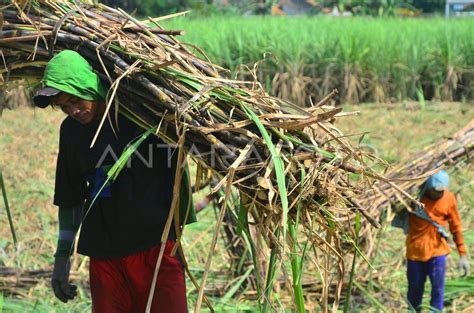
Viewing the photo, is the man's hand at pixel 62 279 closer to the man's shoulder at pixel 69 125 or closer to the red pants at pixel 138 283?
the red pants at pixel 138 283

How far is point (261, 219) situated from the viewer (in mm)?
2893

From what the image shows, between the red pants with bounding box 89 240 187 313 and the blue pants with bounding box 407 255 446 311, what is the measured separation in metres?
2.21

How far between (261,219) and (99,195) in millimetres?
578

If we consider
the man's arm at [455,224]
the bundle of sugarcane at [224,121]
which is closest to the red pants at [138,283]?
the bundle of sugarcane at [224,121]

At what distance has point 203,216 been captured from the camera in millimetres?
6105

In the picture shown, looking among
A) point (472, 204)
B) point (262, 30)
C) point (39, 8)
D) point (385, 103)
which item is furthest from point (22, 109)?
point (39, 8)

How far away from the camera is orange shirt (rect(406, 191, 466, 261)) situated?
4969 millimetres

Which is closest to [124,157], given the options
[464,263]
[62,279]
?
[62,279]

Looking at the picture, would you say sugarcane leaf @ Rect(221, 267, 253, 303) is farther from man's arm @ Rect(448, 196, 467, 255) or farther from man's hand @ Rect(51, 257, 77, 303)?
man's hand @ Rect(51, 257, 77, 303)

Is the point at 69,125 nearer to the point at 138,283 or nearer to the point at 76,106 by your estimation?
the point at 76,106

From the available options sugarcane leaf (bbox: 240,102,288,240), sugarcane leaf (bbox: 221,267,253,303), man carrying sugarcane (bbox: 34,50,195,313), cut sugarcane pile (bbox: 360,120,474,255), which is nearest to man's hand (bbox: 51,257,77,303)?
man carrying sugarcane (bbox: 34,50,195,313)

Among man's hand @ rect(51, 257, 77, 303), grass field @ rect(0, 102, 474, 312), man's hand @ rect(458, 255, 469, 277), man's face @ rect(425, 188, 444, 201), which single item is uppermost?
man's hand @ rect(51, 257, 77, 303)

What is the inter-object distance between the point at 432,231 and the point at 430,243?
2.7 inches

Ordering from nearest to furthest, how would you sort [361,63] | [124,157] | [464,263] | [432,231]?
[124,157] < [432,231] < [464,263] < [361,63]
